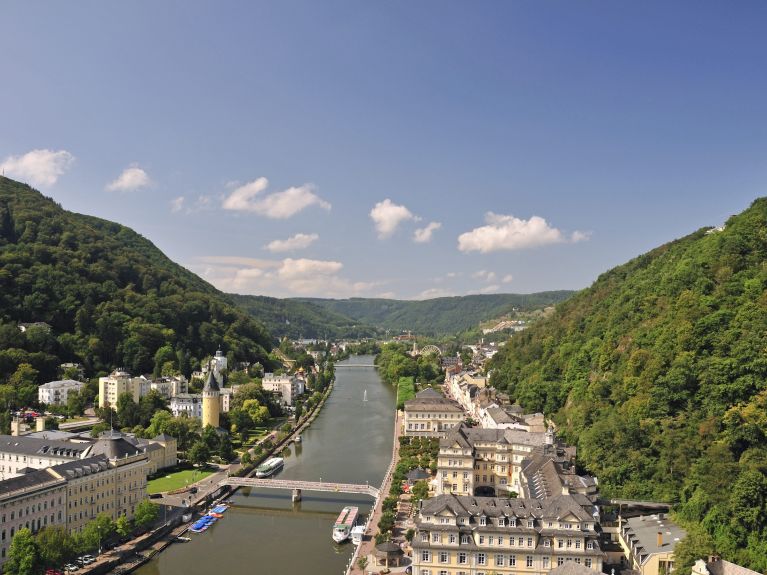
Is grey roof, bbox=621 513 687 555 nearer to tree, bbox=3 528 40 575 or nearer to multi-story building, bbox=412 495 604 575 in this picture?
multi-story building, bbox=412 495 604 575

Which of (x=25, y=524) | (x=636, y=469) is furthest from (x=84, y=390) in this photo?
(x=636, y=469)

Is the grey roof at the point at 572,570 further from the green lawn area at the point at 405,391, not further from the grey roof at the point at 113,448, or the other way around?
the green lawn area at the point at 405,391

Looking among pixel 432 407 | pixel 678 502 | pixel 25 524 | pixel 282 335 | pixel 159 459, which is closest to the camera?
pixel 25 524

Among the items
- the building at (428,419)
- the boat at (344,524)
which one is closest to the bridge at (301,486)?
the boat at (344,524)

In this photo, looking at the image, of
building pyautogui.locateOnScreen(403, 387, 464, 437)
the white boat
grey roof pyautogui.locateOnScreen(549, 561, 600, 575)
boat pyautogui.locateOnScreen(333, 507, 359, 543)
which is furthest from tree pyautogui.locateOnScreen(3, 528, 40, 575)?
building pyautogui.locateOnScreen(403, 387, 464, 437)

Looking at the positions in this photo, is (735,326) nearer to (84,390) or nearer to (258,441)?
(258,441)

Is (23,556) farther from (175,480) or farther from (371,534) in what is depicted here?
(175,480)
